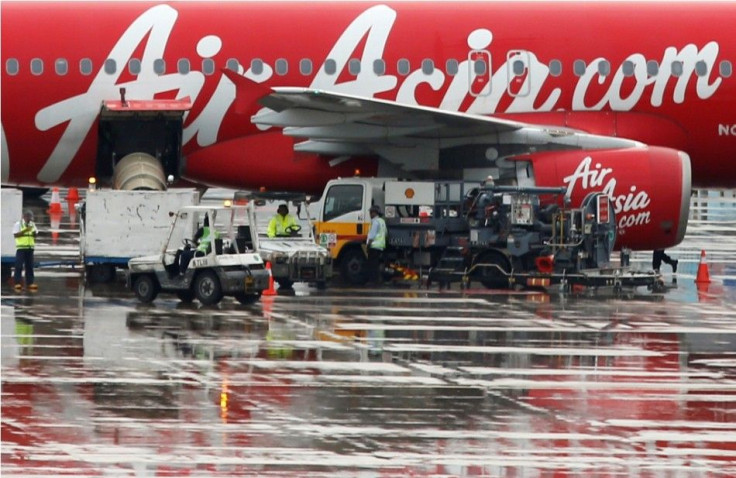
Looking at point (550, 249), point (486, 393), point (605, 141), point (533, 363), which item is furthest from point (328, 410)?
point (605, 141)

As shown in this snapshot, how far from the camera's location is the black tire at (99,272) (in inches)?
1011

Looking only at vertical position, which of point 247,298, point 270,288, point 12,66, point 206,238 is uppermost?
point 12,66

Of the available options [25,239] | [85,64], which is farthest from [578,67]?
[25,239]

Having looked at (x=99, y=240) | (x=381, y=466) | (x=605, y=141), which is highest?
(x=605, y=141)

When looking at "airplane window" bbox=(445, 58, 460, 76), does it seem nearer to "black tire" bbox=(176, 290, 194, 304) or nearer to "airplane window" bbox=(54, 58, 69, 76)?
"airplane window" bbox=(54, 58, 69, 76)

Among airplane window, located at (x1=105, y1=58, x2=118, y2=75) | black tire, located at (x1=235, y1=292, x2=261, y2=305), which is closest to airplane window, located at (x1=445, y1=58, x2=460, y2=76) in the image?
airplane window, located at (x1=105, y1=58, x2=118, y2=75)

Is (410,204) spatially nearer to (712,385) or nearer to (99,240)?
(99,240)

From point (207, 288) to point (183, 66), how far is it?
6792mm

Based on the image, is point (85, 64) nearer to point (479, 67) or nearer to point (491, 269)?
point (479, 67)

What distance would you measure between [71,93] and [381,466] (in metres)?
17.5

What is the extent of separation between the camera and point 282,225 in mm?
26656

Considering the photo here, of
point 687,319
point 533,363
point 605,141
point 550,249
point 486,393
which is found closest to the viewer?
point 486,393

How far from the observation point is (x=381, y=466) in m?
12.2

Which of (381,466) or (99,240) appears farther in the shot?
(99,240)
